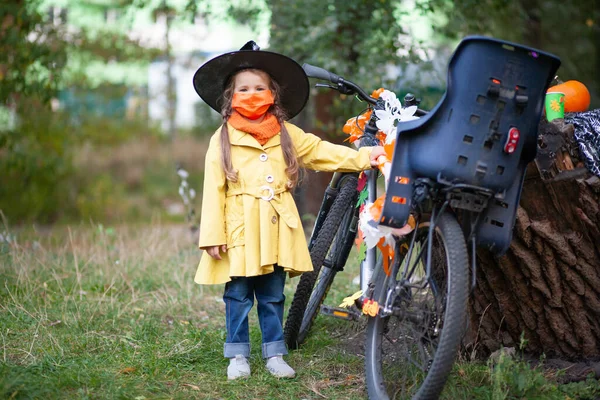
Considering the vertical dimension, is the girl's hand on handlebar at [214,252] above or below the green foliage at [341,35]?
below

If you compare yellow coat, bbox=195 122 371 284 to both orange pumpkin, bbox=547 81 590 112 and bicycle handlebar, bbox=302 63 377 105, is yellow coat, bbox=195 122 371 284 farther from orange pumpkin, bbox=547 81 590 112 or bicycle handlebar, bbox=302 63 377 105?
orange pumpkin, bbox=547 81 590 112

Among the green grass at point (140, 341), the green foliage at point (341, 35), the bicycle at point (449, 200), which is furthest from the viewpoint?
the green foliage at point (341, 35)

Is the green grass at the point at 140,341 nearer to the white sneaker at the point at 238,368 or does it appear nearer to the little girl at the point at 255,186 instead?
the white sneaker at the point at 238,368

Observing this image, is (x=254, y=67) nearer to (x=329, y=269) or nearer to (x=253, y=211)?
(x=253, y=211)

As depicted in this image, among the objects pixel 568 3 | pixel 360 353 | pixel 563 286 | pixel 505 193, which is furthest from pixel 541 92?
pixel 568 3

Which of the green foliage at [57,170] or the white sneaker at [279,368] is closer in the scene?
the white sneaker at [279,368]

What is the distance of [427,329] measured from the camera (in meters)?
2.91

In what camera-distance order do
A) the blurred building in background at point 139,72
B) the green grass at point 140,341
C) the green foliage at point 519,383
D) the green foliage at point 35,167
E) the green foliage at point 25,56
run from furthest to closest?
1. the blurred building in background at point 139,72
2. the green foliage at point 35,167
3. the green foliage at point 25,56
4. the green grass at point 140,341
5. the green foliage at point 519,383

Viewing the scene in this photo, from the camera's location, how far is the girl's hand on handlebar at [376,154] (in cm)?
327

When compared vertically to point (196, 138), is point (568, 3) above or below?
above

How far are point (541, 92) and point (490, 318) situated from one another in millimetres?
1317

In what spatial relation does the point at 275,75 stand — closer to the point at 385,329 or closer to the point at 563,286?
the point at 385,329

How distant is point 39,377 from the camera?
10.7 feet

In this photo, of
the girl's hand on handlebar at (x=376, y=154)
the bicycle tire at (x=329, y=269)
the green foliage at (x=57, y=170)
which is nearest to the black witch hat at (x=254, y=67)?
the girl's hand on handlebar at (x=376, y=154)
